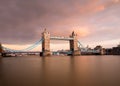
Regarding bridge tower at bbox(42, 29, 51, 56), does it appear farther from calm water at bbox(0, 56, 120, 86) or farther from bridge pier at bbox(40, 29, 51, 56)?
calm water at bbox(0, 56, 120, 86)

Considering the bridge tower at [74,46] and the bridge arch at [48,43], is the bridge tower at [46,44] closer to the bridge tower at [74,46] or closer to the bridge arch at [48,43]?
the bridge arch at [48,43]

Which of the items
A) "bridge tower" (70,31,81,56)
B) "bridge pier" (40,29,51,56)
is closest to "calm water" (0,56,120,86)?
"bridge pier" (40,29,51,56)

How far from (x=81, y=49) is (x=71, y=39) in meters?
16.4

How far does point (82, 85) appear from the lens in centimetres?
1395

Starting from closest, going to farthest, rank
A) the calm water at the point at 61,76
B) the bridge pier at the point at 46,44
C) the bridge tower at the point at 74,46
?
the calm water at the point at 61,76 → the bridge pier at the point at 46,44 → the bridge tower at the point at 74,46

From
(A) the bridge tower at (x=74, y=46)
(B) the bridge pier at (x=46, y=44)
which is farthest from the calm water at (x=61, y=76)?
(A) the bridge tower at (x=74, y=46)

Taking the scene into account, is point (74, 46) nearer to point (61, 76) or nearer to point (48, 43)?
point (48, 43)

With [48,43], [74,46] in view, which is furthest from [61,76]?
[74,46]

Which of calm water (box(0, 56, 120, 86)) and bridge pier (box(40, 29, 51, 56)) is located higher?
bridge pier (box(40, 29, 51, 56))

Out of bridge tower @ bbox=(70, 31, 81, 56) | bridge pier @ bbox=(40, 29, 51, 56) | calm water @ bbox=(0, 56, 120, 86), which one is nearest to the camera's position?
calm water @ bbox=(0, 56, 120, 86)

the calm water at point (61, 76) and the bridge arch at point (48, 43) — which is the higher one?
the bridge arch at point (48, 43)

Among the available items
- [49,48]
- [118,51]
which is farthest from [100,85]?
[118,51]

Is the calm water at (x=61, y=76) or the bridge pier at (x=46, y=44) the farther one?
the bridge pier at (x=46, y=44)

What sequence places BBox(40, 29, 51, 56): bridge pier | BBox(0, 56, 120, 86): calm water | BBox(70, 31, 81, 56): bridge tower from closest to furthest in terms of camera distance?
BBox(0, 56, 120, 86): calm water → BBox(40, 29, 51, 56): bridge pier → BBox(70, 31, 81, 56): bridge tower
